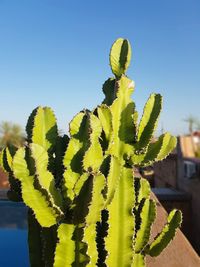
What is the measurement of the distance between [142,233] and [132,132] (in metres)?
0.80

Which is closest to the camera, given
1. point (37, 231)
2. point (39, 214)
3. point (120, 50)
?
point (39, 214)

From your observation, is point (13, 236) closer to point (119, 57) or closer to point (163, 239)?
point (163, 239)

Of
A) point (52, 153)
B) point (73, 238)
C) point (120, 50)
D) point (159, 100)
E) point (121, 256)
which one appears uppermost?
point (120, 50)

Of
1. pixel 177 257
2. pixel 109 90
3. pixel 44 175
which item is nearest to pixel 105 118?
pixel 109 90

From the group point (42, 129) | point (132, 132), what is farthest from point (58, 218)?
point (132, 132)

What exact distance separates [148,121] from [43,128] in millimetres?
874

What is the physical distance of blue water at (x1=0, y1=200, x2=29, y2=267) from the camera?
8.05 meters

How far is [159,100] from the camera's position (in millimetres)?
3322

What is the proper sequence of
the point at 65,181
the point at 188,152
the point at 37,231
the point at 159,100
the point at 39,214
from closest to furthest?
Result: the point at 39,214, the point at 65,181, the point at 37,231, the point at 159,100, the point at 188,152

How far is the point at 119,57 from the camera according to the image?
3.60 metres

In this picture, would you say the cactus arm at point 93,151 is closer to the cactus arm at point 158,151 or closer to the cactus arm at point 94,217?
the cactus arm at point 94,217

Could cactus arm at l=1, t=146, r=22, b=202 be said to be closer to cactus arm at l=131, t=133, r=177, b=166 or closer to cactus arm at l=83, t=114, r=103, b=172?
cactus arm at l=83, t=114, r=103, b=172

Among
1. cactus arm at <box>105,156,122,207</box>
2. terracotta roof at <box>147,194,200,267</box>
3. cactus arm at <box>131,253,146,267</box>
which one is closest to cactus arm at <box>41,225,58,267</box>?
cactus arm at <box>105,156,122,207</box>

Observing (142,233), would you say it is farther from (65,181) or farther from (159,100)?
(159,100)
